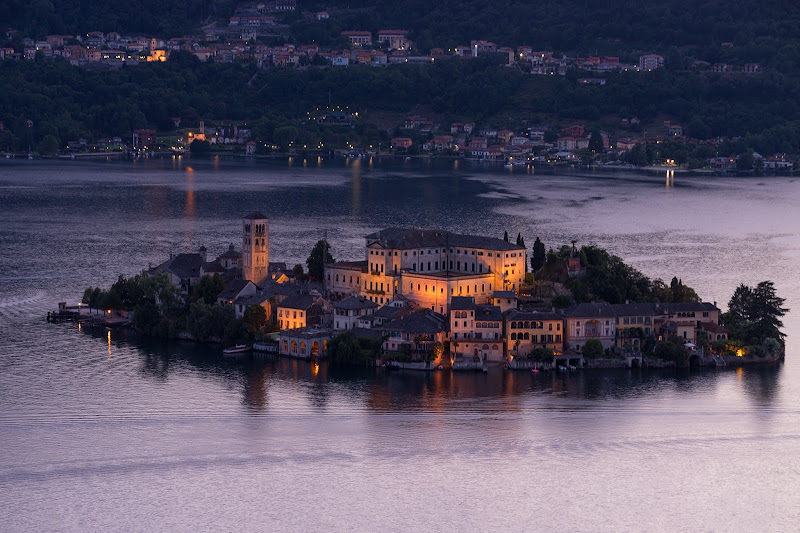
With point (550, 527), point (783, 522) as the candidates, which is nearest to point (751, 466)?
point (783, 522)

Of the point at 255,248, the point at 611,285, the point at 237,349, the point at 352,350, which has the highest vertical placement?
the point at 255,248

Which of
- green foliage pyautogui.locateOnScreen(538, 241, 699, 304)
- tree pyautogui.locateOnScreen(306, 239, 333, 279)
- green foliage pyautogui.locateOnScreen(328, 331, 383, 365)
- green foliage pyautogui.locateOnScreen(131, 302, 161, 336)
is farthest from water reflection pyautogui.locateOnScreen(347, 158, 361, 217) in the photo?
green foliage pyautogui.locateOnScreen(328, 331, 383, 365)

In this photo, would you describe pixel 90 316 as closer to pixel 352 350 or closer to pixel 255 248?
pixel 255 248

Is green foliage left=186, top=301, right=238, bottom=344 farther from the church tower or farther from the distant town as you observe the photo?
the distant town

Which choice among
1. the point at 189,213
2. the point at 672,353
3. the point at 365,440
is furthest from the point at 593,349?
the point at 189,213

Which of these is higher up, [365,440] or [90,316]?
[90,316]

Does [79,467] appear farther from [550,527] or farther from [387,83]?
[387,83]

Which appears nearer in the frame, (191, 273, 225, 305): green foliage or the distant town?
(191, 273, 225, 305): green foliage
